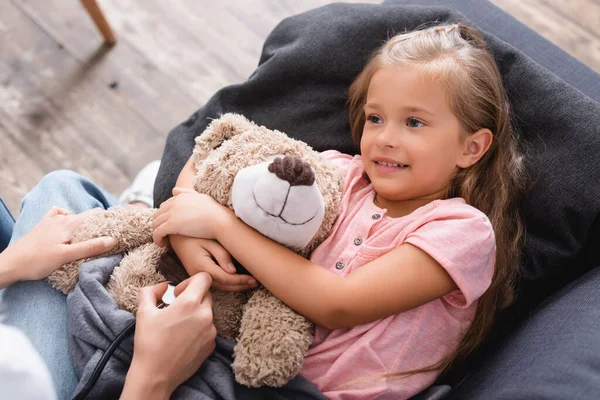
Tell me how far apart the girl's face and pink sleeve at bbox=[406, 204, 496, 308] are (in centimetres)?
8

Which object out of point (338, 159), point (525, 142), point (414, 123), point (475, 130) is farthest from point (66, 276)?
point (525, 142)

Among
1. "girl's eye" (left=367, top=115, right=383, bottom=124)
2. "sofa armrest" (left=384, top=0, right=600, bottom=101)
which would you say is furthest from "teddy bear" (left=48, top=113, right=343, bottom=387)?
"sofa armrest" (left=384, top=0, right=600, bottom=101)

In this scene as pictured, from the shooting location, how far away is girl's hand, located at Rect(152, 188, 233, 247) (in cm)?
84

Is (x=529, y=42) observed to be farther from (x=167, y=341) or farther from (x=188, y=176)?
(x=167, y=341)

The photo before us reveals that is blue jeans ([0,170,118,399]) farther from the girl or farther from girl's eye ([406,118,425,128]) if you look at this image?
girl's eye ([406,118,425,128])

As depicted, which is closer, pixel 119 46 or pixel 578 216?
pixel 578 216

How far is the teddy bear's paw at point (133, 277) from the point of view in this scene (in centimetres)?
86

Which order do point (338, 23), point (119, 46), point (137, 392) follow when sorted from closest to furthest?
point (137, 392)
point (338, 23)
point (119, 46)

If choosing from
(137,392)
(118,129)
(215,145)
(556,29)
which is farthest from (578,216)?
(118,129)

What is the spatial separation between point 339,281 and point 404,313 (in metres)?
0.13

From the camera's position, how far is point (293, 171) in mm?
700

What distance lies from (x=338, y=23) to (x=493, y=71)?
328 mm

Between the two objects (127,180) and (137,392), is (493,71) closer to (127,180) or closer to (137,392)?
(137,392)

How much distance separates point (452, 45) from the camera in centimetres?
94
